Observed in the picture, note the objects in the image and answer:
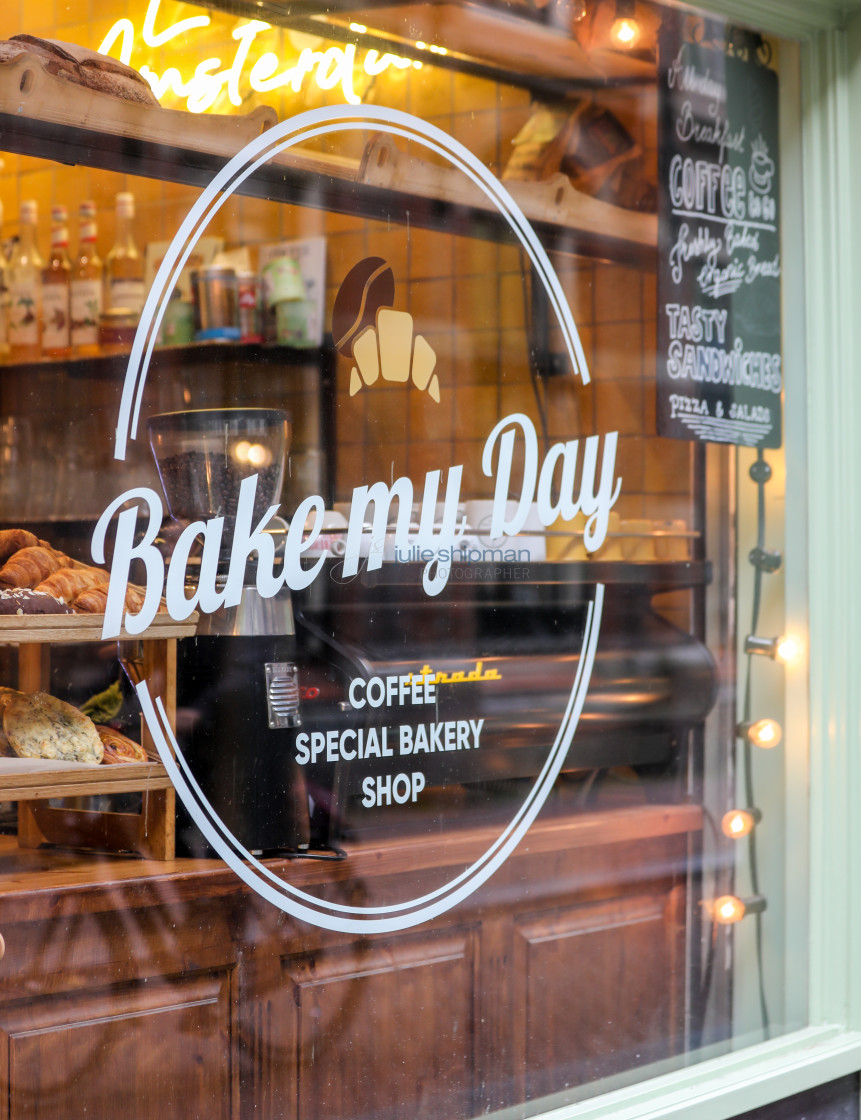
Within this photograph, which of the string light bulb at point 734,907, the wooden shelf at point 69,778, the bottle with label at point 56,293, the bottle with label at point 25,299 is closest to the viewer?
the wooden shelf at point 69,778

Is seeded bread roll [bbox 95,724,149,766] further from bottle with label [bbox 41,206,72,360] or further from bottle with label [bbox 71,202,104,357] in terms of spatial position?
bottle with label [bbox 41,206,72,360]

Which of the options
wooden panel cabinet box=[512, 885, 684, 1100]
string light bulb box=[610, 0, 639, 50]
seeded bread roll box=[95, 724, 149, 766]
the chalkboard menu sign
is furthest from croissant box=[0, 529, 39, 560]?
string light bulb box=[610, 0, 639, 50]

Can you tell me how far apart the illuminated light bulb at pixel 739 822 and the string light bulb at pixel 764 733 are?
0.40 feet

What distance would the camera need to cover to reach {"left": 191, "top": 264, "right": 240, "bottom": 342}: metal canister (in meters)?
1.95

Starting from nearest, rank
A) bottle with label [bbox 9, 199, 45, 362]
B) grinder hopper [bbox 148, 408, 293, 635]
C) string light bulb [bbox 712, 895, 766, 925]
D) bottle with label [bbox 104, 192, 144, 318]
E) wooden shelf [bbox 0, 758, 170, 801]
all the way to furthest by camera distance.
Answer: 1. wooden shelf [bbox 0, 758, 170, 801]
2. grinder hopper [bbox 148, 408, 293, 635]
3. bottle with label [bbox 104, 192, 144, 318]
4. string light bulb [bbox 712, 895, 766, 925]
5. bottle with label [bbox 9, 199, 45, 362]

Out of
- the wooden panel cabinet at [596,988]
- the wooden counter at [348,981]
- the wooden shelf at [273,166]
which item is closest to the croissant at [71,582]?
the wooden counter at [348,981]

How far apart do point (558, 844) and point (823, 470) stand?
2.67 feet

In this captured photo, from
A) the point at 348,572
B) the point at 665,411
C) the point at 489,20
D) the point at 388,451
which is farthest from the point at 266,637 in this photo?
the point at 489,20

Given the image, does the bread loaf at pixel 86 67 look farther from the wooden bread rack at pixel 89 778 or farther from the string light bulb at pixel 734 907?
the string light bulb at pixel 734 907

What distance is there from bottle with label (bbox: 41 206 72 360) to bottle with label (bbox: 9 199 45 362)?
4cm

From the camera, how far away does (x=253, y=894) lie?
1673mm

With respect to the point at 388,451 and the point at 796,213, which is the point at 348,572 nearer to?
the point at 388,451

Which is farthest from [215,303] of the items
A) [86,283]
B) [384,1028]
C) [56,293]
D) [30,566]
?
[384,1028]

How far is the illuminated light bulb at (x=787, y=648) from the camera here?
2.25 meters
